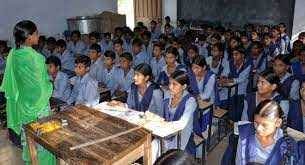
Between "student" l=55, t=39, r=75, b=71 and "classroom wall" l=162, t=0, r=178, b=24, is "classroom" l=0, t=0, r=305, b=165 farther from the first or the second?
"classroom wall" l=162, t=0, r=178, b=24

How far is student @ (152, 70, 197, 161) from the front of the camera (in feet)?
11.4

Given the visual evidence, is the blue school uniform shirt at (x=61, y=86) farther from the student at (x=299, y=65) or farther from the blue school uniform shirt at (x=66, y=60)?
the student at (x=299, y=65)

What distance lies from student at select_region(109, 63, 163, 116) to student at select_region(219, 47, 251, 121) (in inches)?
53.4

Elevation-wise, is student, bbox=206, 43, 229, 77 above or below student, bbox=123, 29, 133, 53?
below

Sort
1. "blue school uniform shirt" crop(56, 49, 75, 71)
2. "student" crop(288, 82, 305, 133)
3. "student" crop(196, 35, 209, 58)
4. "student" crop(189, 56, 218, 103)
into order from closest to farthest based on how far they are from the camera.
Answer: "student" crop(288, 82, 305, 133) → "student" crop(189, 56, 218, 103) → "blue school uniform shirt" crop(56, 49, 75, 71) → "student" crop(196, 35, 209, 58)

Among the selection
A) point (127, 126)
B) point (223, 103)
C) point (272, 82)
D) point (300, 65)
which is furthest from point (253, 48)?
point (127, 126)

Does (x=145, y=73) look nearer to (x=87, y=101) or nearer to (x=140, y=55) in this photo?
(x=87, y=101)

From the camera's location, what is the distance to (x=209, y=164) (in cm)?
425

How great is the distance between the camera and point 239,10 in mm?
10125

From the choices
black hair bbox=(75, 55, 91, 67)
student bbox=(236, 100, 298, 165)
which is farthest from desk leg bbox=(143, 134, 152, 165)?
black hair bbox=(75, 55, 91, 67)

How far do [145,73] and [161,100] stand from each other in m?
0.35

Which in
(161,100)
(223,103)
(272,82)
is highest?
(272,82)

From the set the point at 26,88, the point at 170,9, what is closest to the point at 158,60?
the point at 26,88

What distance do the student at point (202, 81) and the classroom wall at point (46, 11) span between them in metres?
4.87
